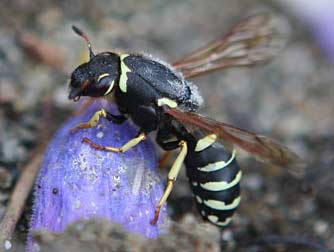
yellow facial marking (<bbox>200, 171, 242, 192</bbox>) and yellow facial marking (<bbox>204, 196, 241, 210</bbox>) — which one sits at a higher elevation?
yellow facial marking (<bbox>200, 171, 242, 192</bbox>)

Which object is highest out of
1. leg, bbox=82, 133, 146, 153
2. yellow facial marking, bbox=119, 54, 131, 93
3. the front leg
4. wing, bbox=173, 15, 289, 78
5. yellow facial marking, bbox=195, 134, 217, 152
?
wing, bbox=173, 15, 289, 78

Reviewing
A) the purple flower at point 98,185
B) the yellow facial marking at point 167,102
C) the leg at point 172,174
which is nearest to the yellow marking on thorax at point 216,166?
the leg at point 172,174

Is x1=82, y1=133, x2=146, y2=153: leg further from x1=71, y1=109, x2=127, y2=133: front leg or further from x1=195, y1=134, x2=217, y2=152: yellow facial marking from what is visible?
x1=195, y1=134, x2=217, y2=152: yellow facial marking

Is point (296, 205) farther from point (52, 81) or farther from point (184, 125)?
point (52, 81)

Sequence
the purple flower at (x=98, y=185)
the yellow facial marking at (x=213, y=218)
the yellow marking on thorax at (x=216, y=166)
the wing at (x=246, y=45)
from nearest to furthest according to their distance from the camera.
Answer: the purple flower at (x=98, y=185)
the yellow marking on thorax at (x=216, y=166)
the yellow facial marking at (x=213, y=218)
the wing at (x=246, y=45)

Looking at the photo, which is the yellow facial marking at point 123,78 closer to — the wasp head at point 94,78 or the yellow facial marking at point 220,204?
the wasp head at point 94,78

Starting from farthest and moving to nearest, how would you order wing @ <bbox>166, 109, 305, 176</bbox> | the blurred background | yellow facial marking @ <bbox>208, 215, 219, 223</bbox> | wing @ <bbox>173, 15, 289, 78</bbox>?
the blurred background < wing @ <bbox>173, 15, 289, 78</bbox> < yellow facial marking @ <bbox>208, 215, 219, 223</bbox> < wing @ <bbox>166, 109, 305, 176</bbox>

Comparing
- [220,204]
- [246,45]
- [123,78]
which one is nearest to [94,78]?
[123,78]

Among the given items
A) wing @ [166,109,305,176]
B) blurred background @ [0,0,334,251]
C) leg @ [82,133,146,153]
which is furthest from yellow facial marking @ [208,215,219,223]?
leg @ [82,133,146,153]
